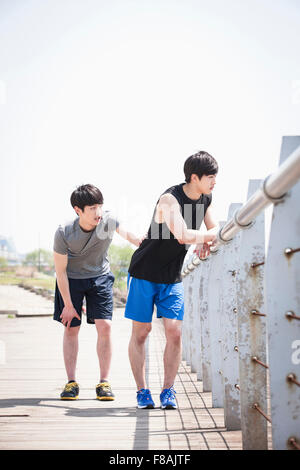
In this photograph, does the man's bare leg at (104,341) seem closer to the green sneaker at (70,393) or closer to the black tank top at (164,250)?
the green sneaker at (70,393)

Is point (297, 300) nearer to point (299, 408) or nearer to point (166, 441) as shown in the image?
point (299, 408)

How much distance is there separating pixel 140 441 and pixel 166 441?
0.38 ft

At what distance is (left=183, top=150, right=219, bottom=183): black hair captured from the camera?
10.2 feet

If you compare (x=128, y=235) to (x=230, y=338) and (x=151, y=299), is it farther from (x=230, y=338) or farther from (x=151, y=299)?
(x=230, y=338)

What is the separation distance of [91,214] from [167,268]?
703 mm

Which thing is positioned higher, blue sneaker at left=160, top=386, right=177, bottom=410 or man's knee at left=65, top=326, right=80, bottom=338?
man's knee at left=65, top=326, right=80, bottom=338

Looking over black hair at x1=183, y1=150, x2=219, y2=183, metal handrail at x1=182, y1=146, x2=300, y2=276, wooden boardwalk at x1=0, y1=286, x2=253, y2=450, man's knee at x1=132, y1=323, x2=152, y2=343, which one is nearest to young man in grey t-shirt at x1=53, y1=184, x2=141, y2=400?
wooden boardwalk at x1=0, y1=286, x2=253, y2=450

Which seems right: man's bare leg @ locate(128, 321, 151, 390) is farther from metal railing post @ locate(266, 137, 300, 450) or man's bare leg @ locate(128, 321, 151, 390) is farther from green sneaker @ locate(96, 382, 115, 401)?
metal railing post @ locate(266, 137, 300, 450)

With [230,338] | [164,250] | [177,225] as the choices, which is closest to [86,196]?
[164,250]

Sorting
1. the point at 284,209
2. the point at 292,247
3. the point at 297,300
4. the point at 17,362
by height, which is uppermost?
the point at 284,209

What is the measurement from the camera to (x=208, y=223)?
3.40 meters

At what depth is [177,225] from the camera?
9.83 ft

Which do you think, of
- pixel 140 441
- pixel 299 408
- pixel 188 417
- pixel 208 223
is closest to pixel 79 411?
pixel 188 417
